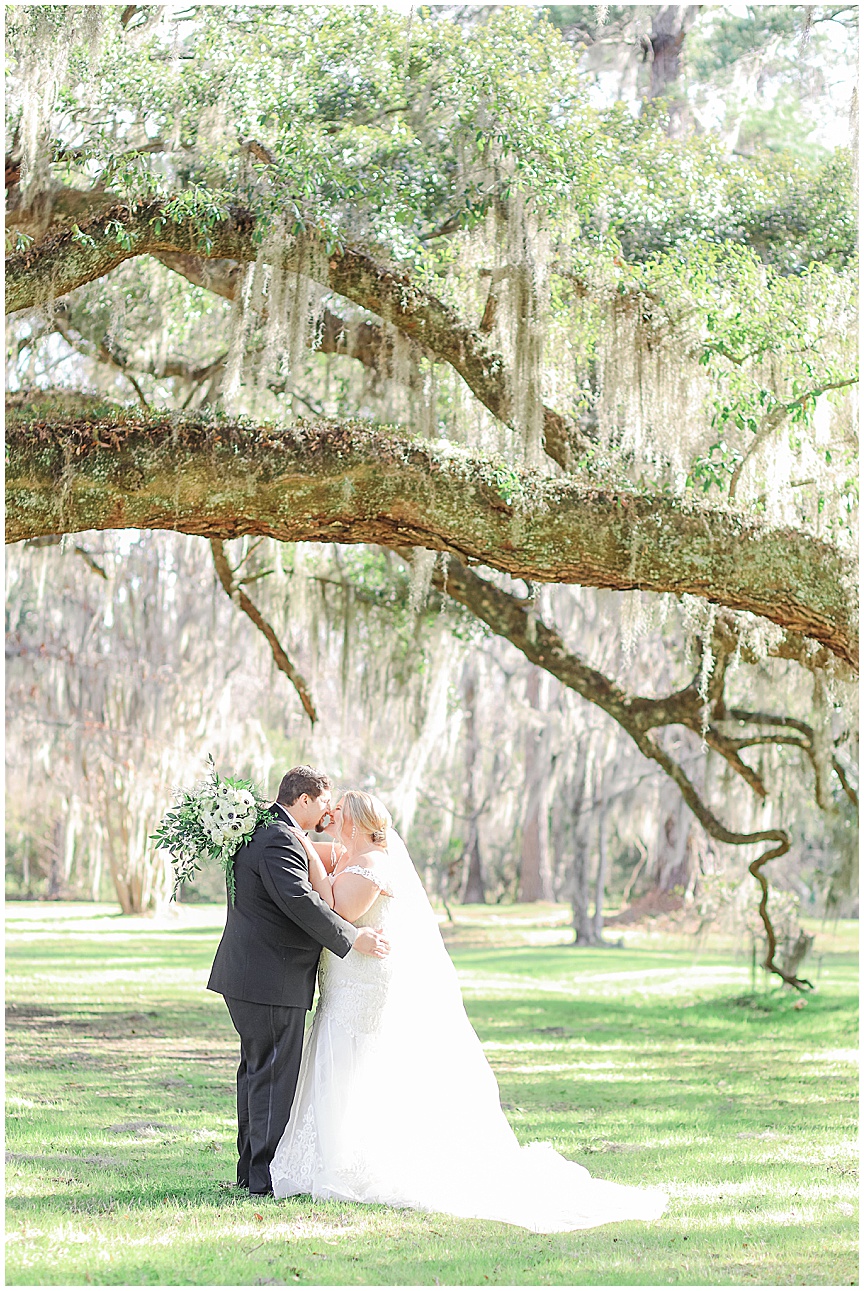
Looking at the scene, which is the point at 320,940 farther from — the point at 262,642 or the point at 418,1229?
the point at 262,642

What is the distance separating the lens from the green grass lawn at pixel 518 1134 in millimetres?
3734

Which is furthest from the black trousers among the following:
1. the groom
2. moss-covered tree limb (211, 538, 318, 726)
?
moss-covered tree limb (211, 538, 318, 726)

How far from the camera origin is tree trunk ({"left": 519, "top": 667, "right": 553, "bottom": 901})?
24391mm

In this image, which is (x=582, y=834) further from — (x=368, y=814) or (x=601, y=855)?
(x=368, y=814)

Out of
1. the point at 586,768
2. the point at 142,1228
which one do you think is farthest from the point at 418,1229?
the point at 586,768

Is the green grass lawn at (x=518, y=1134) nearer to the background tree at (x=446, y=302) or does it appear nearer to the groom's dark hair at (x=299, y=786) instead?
the groom's dark hair at (x=299, y=786)

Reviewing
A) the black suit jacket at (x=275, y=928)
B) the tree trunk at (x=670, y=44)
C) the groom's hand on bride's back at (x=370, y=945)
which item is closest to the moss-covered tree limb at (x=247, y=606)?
the black suit jacket at (x=275, y=928)

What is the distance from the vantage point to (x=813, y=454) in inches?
274

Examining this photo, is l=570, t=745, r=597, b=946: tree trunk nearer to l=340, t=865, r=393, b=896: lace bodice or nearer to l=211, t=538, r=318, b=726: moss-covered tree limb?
l=211, t=538, r=318, b=726: moss-covered tree limb

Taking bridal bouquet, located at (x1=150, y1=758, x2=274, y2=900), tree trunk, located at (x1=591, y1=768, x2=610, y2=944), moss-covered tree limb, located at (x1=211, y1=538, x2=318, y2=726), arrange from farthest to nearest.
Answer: tree trunk, located at (x1=591, y1=768, x2=610, y2=944)
moss-covered tree limb, located at (x1=211, y1=538, x2=318, y2=726)
bridal bouquet, located at (x1=150, y1=758, x2=274, y2=900)

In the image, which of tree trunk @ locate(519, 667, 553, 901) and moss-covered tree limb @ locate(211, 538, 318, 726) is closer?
moss-covered tree limb @ locate(211, 538, 318, 726)

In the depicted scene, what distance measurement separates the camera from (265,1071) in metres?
4.57

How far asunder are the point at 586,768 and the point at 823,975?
430cm

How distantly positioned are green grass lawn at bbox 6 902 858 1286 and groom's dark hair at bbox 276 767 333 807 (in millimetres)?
1419
